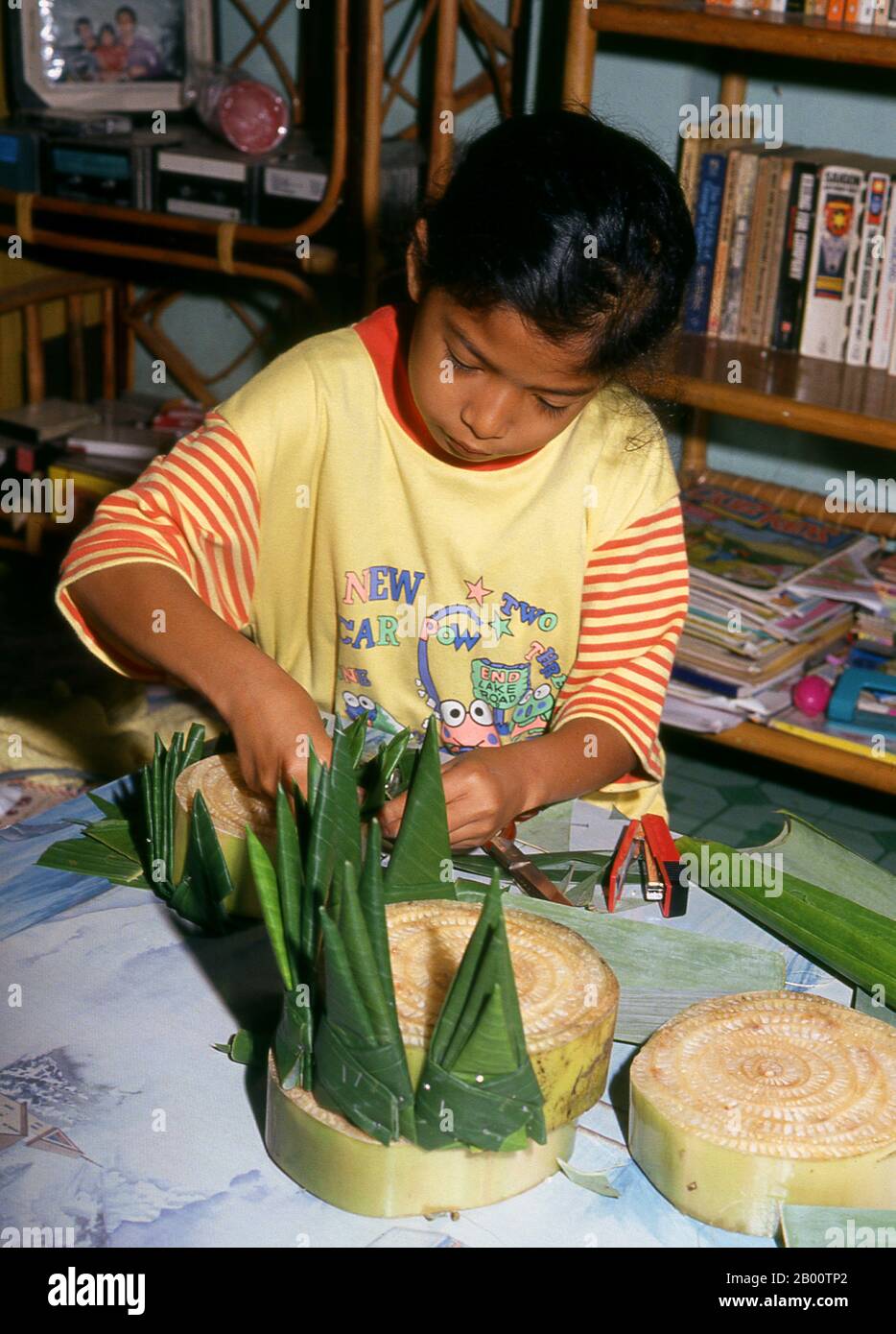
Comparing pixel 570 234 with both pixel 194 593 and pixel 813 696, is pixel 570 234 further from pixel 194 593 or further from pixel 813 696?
pixel 813 696

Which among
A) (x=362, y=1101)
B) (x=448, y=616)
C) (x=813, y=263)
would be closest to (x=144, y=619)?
(x=448, y=616)

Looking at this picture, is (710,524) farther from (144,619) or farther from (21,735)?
(144,619)

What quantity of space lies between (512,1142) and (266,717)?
0.33 m

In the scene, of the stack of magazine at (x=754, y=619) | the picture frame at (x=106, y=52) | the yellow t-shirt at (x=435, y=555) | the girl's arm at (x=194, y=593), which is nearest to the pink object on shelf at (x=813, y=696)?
the stack of magazine at (x=754, y=619)

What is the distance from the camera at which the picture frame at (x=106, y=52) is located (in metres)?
2.40

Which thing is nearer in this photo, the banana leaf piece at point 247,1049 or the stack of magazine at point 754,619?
the banana leaf piece at point 247,1049

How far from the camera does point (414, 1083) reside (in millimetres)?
681

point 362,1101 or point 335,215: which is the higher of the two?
point 335,215

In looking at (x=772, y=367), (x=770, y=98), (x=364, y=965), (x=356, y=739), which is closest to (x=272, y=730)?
(x=356, y=739)

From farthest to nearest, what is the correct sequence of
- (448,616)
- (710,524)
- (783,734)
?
(710,524), (783,734), (448,616)

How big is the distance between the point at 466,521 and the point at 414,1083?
0.62 m

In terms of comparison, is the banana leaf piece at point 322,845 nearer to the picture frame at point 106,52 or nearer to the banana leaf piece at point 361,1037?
the banana leaf piece at point 361,1037

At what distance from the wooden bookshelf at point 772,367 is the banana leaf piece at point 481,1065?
101 cm

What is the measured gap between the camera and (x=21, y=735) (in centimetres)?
174
